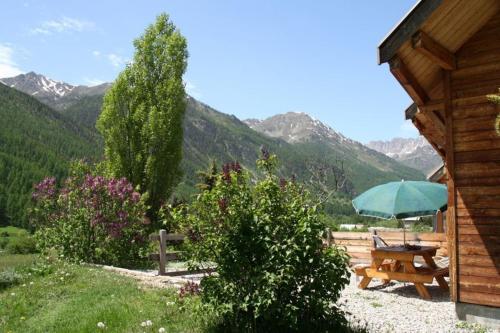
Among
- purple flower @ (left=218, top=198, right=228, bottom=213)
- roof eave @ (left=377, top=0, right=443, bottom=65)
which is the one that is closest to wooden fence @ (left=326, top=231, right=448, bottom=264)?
roof eave @ (left=377, top=0, right=443, bottom=65)

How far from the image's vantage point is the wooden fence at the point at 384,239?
15.3m

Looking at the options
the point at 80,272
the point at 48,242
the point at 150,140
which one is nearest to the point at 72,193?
the point at 48,242

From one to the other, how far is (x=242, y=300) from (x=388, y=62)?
426 centimetres

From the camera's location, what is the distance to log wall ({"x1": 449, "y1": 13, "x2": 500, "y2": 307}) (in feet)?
25.4

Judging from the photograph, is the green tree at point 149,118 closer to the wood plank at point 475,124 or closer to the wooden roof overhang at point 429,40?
the wooden roof overhang at point 429,40

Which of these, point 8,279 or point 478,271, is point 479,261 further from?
point 8,279

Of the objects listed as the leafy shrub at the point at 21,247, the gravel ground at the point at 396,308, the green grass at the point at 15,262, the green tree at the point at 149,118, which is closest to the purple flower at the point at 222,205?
the gravel ground at the point at 396,308

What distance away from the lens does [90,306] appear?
307 inches

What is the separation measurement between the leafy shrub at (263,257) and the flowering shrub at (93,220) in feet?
29.4

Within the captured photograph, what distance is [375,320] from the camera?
796cm

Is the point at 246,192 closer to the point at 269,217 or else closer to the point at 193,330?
the point at 269,217

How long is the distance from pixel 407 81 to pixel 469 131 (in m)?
1.34

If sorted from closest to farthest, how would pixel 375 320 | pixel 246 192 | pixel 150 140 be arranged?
1. pixel 246 192
2. pixel 375 320
3. pixel 150 140

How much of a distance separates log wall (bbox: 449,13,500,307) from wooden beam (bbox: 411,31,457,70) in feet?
0.86
